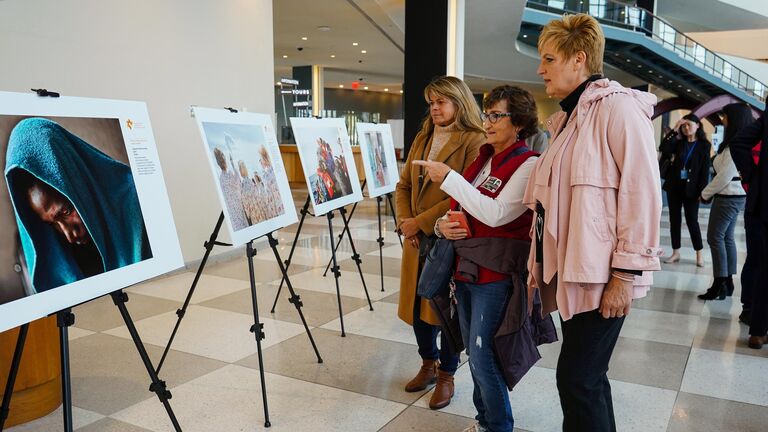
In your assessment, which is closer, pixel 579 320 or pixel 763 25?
pixel 579 320

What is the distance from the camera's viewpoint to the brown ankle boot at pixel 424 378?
3.05 metres

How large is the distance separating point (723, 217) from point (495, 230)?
3800 millimetres

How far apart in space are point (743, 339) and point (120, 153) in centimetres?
388

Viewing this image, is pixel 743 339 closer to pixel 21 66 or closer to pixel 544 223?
pixel 544 223

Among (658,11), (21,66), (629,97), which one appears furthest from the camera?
(658,11)

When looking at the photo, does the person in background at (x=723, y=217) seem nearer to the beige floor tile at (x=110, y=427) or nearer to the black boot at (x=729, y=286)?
the black boot at (x=729, y=286)

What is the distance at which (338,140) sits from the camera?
441 centimetres

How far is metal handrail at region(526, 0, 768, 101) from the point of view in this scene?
15219mm

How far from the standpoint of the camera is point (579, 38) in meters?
1.78

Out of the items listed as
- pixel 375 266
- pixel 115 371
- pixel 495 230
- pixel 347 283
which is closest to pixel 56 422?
pixel 115 371

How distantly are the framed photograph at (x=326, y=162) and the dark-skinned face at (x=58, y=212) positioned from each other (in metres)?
Answer: 1.84

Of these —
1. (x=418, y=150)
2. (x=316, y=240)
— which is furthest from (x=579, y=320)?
(x=316, y=240)

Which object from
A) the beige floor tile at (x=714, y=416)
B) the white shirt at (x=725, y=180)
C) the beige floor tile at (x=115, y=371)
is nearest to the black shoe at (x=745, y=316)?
the white shirt at (x=725, y=180)

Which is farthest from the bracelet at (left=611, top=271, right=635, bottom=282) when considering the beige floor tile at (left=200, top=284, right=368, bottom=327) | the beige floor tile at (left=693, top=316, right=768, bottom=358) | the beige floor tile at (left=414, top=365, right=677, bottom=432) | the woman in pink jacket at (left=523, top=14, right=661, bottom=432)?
the beige floor tile at (left=200, top=284, right=368, bottom=327)
